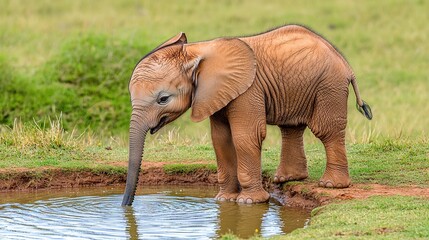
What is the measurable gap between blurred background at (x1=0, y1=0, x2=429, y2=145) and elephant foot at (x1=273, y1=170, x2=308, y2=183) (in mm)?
3096

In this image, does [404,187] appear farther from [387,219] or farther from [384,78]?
[384,78]

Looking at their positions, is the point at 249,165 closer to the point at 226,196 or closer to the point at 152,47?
the point at 226,196

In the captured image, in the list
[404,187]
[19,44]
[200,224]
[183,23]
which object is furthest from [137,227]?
[183,23]

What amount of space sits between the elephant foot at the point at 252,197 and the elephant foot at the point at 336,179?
73 cm

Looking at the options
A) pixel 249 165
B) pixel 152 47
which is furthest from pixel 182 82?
pixel 152 47

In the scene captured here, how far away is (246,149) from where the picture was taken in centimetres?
1073

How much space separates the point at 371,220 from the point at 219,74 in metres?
2.48

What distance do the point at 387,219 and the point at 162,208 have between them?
289 cm

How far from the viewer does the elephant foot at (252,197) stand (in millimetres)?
10992

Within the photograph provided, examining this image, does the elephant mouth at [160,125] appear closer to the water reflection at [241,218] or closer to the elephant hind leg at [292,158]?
the water reflection at [241,218]

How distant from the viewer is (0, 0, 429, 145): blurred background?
2030cm

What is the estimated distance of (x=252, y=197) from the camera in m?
11.0

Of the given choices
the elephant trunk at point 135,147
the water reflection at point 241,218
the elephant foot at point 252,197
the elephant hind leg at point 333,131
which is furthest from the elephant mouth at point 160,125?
the elephant hind leg at point 333,131

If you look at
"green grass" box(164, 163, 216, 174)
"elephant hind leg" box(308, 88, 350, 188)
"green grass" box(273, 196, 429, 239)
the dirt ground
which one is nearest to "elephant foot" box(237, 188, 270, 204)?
the dirt ground
